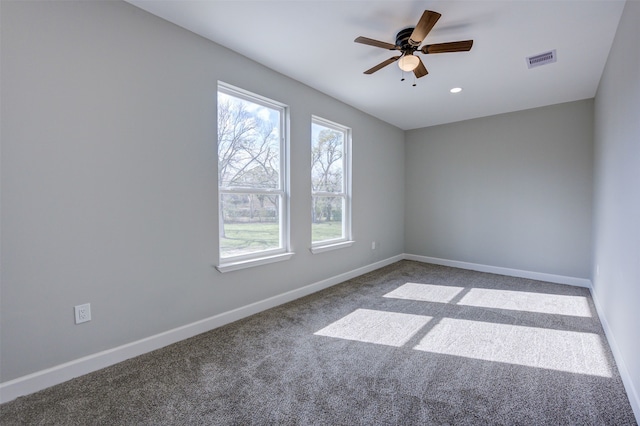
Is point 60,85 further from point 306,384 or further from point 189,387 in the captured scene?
point 306,384

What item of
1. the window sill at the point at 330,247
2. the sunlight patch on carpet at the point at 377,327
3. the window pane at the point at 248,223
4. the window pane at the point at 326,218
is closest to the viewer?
the sunlight patch on carpet at the point at 377,327

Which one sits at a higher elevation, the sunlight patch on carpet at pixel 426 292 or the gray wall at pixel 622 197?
the gray wall at pixel 622 197

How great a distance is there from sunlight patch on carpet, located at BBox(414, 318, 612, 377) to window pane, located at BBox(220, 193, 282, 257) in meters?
1.84

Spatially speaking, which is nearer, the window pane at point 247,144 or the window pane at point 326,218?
the window pane at point 247,144

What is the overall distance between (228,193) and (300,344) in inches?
60.1

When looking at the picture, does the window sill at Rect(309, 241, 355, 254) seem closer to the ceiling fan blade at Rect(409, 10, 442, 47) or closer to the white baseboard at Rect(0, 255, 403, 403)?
the white baseboard at Rect(0, 255, 403, 403)

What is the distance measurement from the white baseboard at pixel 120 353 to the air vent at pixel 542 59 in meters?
3.46

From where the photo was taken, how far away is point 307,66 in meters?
3.09

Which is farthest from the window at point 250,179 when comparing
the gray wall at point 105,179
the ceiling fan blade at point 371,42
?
the ceiling fan blade at point 371,42

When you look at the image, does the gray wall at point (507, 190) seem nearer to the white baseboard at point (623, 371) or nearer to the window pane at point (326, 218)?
the white baseboard at point (623, 371)

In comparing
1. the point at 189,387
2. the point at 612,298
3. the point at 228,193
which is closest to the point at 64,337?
the point at 189,387

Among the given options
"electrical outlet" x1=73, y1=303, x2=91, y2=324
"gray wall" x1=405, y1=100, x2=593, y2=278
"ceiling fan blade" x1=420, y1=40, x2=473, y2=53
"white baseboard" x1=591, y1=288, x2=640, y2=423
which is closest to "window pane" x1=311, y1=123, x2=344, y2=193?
"ceiling fan blade" x1=420, y1=40, x2=473, y2=53

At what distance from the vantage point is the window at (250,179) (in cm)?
284

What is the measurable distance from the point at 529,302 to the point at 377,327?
202 centimetres
